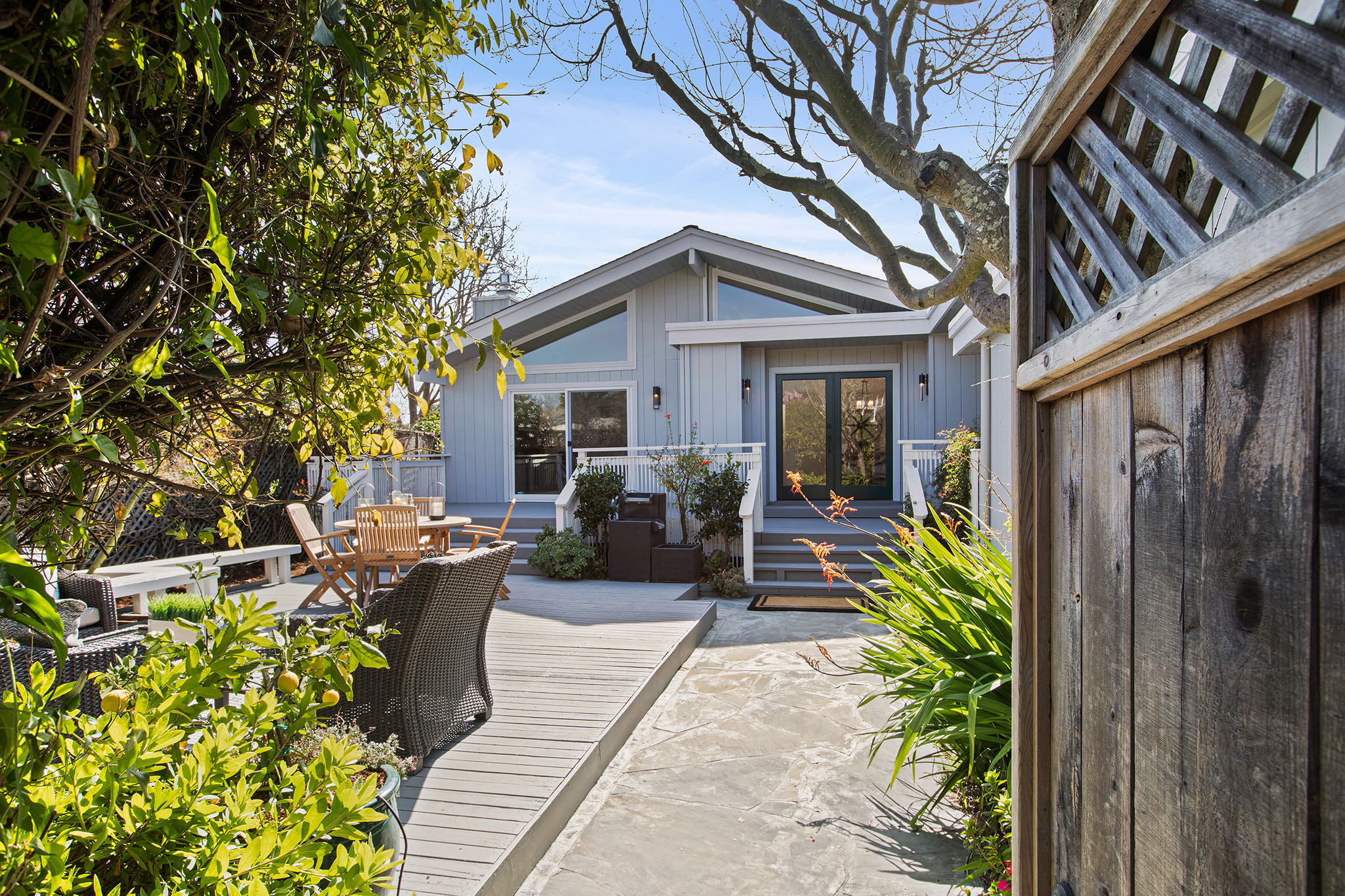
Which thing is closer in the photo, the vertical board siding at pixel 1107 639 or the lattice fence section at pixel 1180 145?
the lattice fence section at pixel 1180 145

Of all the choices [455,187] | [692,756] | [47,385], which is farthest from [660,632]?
[47,385]

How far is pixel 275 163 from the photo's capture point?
1321 mm

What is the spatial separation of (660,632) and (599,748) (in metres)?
2.25

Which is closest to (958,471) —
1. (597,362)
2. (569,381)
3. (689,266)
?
(689,266)

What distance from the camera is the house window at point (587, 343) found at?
1209cm

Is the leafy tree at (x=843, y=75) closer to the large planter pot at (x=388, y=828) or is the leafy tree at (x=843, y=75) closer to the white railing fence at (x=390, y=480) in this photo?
the large planter pot at (x=388, y=828)

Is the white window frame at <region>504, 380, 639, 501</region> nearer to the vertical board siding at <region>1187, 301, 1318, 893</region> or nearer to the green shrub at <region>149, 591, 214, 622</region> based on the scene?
the green shrub at <region>149, 591, 214, 622</region>

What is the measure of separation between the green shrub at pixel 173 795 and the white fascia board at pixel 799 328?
9.48 m

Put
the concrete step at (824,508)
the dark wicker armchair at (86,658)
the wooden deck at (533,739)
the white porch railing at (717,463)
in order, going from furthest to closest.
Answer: the concrete step at (824,508)
the white porch railing at (717,463)
the dark wicker armchair at (86,658)
the wooden deck at (533,739)

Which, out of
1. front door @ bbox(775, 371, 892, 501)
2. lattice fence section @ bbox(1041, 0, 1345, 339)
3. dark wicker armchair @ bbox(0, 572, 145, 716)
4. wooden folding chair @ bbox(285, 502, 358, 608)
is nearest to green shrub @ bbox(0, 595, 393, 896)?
lattice fence section @ bbox(1041, 0, 1345, 339)

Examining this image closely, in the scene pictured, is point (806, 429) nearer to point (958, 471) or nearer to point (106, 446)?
point (958, 471)

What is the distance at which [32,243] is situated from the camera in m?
0.75

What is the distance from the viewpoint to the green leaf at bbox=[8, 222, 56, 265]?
0.73m

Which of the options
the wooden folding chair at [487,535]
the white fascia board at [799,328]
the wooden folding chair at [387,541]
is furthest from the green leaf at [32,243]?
the white fascia board at [799,328]
